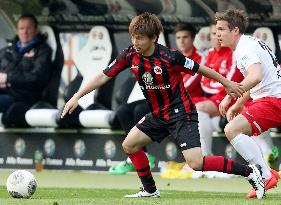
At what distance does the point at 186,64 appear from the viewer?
36.9 feet

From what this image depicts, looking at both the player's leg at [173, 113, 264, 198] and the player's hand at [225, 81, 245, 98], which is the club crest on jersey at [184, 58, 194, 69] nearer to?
the player's hand at [225, 81, 245, 98]

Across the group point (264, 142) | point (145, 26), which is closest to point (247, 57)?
point (145, 26)

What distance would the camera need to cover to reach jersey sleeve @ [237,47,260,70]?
1149 cm

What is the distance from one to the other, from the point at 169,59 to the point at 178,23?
555 cm

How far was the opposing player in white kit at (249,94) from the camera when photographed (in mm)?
11680

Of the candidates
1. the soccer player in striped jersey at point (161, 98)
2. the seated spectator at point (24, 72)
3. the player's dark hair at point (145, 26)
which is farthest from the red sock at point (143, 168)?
the seated spectator at point (24, 72)

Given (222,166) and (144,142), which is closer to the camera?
(222,166)

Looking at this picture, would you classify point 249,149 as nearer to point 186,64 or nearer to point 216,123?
point 186,64

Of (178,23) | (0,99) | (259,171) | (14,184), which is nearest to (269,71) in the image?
(259,171)

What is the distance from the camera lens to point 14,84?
56.2ft

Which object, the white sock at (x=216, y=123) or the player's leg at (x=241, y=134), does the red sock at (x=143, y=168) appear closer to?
the player's leg at (x=241, y=134)

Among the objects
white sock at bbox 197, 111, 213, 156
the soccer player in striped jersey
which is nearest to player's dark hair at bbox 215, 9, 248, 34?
the soccer player in striped jersey

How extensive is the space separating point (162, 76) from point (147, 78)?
144mm

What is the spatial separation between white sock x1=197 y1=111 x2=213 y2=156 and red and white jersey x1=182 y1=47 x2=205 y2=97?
50cm
